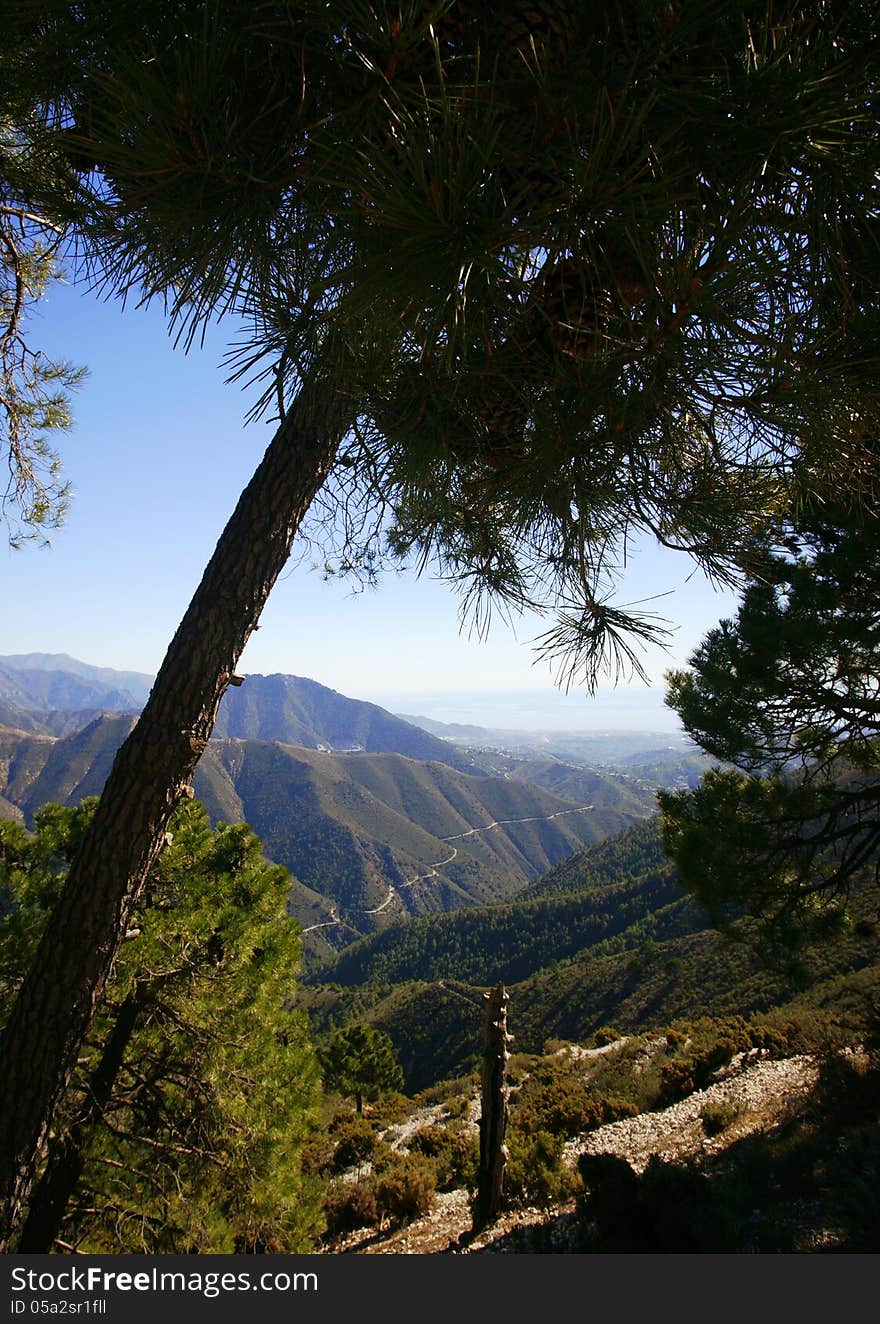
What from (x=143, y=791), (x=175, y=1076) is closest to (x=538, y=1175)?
(x=175, y=1076)

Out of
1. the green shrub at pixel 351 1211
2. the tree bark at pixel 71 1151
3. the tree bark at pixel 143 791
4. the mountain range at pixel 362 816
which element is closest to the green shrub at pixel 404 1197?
the green shrub at pixel 351 1211

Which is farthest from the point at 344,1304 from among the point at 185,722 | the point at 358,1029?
the point at 358,1029

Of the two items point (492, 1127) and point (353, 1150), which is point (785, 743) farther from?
point (353, 1150)

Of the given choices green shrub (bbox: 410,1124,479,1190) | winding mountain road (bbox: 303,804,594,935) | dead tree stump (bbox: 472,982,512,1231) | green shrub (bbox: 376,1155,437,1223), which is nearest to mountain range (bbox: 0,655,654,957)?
winding mountain road (bbox: 303,804,594,935)

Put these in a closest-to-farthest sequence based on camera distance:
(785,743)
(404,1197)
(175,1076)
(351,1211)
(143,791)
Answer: (143,791) → (175,1076) → (785,743) → (404,1197) → (351,1211)

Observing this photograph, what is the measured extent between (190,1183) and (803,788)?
505 centimetres

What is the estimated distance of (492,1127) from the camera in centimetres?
497

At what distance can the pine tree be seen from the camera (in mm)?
795

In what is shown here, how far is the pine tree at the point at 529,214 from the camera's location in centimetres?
79

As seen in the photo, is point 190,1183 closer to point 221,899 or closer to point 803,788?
point 221,899

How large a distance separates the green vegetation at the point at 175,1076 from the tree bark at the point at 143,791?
993mm

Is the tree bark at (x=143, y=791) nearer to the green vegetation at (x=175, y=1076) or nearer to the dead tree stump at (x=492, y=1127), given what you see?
the green vegetation at (x=175, y=1076)

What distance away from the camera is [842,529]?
4090 millimetres

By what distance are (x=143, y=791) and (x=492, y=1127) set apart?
488 cm
